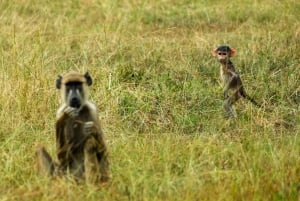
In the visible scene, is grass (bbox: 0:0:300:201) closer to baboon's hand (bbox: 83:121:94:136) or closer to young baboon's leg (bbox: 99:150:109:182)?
young baboon's leg (bbox: 99:150:109:182)

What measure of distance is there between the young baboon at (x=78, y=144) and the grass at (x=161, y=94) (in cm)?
11

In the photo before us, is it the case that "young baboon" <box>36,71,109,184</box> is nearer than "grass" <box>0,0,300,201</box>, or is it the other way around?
"young baboon" <box>36,71,109,184</box>

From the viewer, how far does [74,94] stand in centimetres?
527

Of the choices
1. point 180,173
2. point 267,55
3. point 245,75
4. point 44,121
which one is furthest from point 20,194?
point 267,55

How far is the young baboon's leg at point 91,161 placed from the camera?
201 inches

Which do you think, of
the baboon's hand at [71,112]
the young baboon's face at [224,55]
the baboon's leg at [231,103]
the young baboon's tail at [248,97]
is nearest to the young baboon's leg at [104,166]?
the baboon's hand at [71,112]

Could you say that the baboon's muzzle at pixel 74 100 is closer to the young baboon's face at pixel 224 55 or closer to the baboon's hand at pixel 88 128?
the baboon's hand at pixel 88 128

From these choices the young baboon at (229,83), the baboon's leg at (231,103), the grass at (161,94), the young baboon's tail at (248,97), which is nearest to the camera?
the grass at (161,94)

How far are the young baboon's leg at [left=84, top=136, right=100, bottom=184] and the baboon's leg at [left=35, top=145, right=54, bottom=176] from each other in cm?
25

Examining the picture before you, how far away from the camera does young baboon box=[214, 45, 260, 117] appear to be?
7684 millimetres

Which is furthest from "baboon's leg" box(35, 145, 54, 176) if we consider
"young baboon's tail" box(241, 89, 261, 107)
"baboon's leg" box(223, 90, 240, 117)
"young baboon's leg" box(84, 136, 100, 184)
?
"young baboon's tail" box(241, 89, 261, 107)

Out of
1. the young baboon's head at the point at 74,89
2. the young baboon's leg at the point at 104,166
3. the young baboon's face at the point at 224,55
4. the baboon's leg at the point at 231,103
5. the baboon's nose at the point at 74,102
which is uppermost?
the young baboon's face at the point at 224,55

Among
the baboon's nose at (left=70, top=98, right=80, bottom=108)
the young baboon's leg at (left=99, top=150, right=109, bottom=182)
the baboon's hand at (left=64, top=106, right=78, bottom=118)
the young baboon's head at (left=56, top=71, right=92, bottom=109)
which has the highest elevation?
the young baboon's head at (left=56, top=71, right=92, bottom=109)

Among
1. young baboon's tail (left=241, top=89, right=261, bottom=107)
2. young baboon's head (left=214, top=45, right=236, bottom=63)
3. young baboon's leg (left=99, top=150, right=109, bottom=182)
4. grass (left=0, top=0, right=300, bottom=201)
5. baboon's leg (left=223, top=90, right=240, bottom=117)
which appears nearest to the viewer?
young baboon's leg (left=99, top=150, right=109, bottom=182)
